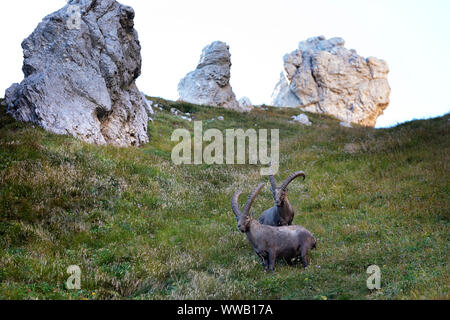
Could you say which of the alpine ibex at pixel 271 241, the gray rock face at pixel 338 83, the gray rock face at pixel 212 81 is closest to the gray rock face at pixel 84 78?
the alpine ibex at pixel 271 241

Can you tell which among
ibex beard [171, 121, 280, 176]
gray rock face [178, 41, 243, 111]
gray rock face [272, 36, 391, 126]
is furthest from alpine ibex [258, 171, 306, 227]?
gray rock face [272, 36, 391, 126]

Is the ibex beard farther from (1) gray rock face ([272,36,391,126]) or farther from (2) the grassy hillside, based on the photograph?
(1) gray rock face ([272,36,391,126])

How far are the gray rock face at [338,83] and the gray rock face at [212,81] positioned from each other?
141 ft

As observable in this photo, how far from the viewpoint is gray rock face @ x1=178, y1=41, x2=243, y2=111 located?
48.0 meters

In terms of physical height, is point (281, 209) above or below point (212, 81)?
below

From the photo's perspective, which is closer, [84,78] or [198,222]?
[198,222]

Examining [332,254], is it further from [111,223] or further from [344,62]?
[344,62]

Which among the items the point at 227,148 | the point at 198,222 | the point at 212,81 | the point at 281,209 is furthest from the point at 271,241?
the point at 212,81

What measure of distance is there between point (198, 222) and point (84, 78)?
1118 cm

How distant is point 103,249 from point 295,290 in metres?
4.97

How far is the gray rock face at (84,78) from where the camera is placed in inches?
680

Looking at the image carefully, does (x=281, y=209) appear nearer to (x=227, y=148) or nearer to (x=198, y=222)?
(x=198, y=222)

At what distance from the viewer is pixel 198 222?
12.5m
